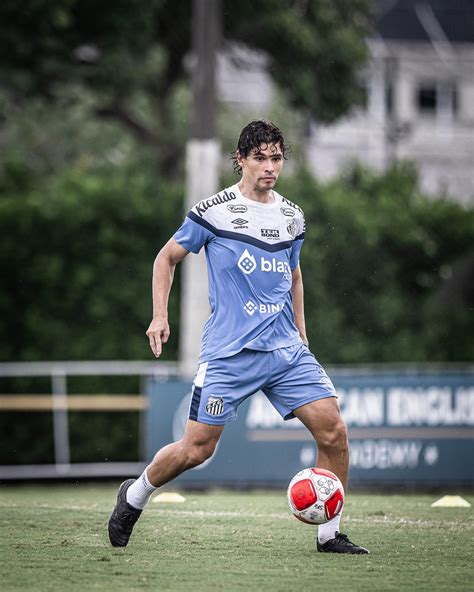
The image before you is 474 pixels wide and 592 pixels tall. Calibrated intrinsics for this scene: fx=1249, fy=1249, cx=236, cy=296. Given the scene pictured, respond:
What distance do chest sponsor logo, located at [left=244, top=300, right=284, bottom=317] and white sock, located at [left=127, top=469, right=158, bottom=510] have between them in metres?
1.11

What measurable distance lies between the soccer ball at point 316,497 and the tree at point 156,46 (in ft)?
37.3

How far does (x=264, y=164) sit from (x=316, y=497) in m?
1.89

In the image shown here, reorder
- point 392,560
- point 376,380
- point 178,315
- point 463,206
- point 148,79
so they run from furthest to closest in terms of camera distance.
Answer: point 148,79
point 463,206
point 178,315
point 376,380
point 392,560

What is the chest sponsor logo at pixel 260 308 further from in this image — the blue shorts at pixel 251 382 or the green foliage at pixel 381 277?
the green foliage at pixel 381 277

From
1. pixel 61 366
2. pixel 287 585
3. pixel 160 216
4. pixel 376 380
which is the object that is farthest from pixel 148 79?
pixel 287 585

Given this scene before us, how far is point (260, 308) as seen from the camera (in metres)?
7.05

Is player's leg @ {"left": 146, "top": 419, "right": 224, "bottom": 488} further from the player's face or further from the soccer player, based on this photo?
the player's face

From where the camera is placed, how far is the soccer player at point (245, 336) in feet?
22.9

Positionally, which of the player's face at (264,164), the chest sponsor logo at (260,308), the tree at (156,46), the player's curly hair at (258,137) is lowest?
the chest sponsor logo at (260,308)

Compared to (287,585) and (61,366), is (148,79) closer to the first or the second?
(61,366)

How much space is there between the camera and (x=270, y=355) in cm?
705

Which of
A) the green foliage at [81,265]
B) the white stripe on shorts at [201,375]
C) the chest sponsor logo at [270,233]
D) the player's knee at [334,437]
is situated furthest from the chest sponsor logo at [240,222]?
the green foliage at [81,265]

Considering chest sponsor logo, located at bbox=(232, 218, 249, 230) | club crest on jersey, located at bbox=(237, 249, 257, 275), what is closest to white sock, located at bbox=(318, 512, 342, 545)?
club crest on jersey, located at bbox=(237, 249, 257, 275)

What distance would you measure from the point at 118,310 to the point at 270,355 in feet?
32.6
